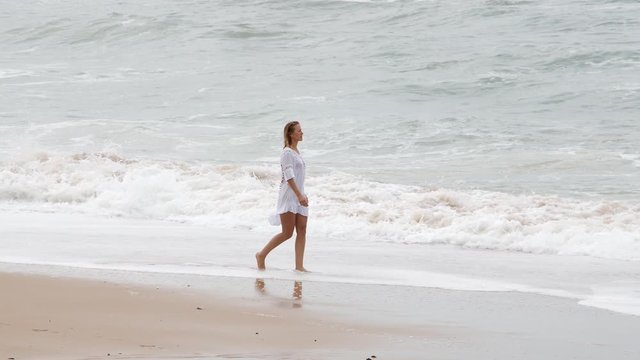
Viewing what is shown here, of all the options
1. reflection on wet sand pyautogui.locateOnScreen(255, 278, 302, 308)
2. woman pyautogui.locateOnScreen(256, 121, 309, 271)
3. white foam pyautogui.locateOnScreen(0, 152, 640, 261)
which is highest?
woman pyautogui.locateOnScreen(256, 121, 309, 271)

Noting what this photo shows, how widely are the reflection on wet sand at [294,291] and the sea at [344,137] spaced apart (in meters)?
0.47

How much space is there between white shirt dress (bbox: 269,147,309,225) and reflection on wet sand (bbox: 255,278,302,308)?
77cm

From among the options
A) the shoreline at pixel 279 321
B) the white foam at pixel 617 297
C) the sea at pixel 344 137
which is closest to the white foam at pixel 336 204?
the sea at pixel 344 137

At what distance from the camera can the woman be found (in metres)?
→ 9.84

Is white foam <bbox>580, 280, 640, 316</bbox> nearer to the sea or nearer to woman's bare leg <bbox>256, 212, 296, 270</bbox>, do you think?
the sea

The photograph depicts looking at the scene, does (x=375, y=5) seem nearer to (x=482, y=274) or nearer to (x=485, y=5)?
(x=485, y=5)

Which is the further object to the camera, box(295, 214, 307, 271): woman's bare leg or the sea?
the sea

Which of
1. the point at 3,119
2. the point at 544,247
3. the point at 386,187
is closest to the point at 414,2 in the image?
the point at 3,119

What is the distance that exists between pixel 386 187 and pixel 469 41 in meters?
14.5

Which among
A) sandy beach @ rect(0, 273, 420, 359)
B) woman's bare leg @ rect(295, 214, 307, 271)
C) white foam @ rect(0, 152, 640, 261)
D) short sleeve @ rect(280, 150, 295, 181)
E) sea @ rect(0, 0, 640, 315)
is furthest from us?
white foam @ rect(0, 152, 640, 261)

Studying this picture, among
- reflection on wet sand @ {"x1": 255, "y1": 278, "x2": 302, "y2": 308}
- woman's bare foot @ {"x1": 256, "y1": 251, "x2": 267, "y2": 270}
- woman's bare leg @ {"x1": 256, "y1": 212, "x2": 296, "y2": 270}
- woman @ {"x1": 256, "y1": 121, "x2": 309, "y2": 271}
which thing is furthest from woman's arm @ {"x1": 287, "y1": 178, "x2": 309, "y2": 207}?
reflection on wet sand @ {"x1": 255, "y1": 278, "x2": 302, "y2": 308}

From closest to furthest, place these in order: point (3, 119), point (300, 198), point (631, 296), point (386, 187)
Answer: point (631, 296) → point (300, 198) → point (386, 187) → point (3, 119)

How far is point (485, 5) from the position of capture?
108 feet

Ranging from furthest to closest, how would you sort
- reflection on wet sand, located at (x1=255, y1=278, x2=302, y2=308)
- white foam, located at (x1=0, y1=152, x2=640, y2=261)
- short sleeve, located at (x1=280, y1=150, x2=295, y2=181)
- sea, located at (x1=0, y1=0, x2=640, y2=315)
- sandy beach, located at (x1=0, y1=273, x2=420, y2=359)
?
white foam, located at (x1=0, y1=152, x2=640, y2=261) → sea, located at (x1=0, y1=0, x2=640, y2=315) → short sleeve, located at (x1=280, y1=150, x2=295, y2=181) → reflection on wet sand, located at (x1=255, y1=278, x2=302, y2=308) → sandy beach, located at (x1=0, y1=273, x2=420, y2=359)
